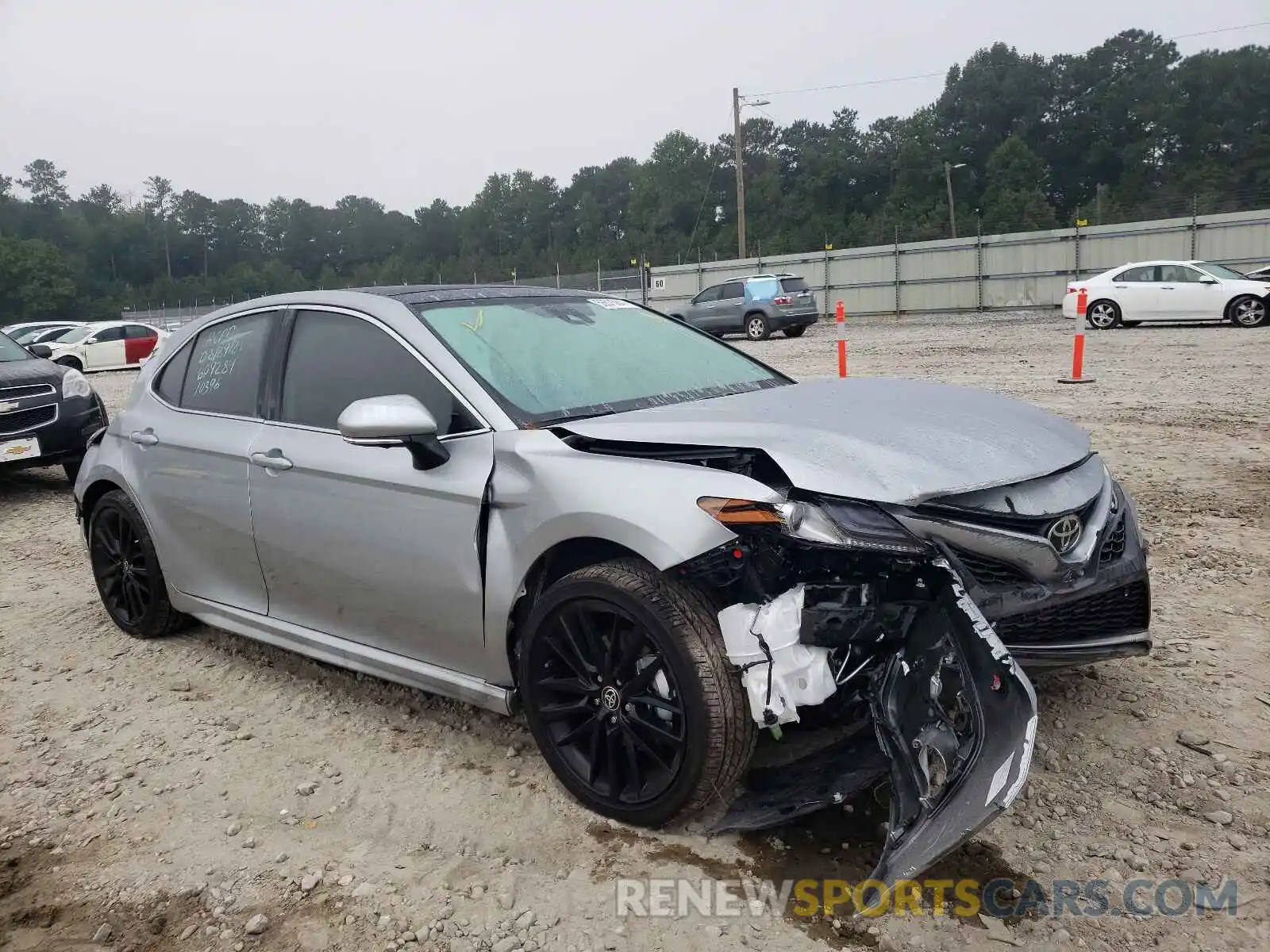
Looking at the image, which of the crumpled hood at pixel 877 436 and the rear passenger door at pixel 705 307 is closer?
the crumpled hood at pixel 877 436

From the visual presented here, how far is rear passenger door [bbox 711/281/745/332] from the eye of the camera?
77.2ft

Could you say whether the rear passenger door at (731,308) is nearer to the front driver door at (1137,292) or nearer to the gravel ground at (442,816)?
the front driver door at (1137,292)

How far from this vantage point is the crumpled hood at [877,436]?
8.41 feet

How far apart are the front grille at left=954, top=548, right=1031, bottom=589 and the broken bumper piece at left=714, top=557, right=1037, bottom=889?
0.13 metres

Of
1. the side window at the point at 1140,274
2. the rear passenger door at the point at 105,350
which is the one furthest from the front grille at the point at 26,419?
the rear passenger door at the point at 105,350

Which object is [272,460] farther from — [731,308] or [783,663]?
[731,308]

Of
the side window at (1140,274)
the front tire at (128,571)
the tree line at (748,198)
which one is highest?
the tree line at (748,198)

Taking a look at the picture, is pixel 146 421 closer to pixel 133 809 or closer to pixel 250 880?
pixel 133 809

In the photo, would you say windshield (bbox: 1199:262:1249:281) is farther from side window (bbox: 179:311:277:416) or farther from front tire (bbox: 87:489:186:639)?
front tire (bbox: 87:489:186:639)

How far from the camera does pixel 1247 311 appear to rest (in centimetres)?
1831

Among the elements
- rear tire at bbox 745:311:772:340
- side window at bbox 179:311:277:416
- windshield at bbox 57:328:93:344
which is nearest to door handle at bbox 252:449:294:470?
side window at bbox 179:311:277:416

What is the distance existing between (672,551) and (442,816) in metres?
1.15

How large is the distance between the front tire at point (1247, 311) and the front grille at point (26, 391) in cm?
1928

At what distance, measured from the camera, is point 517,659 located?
3010 mm
